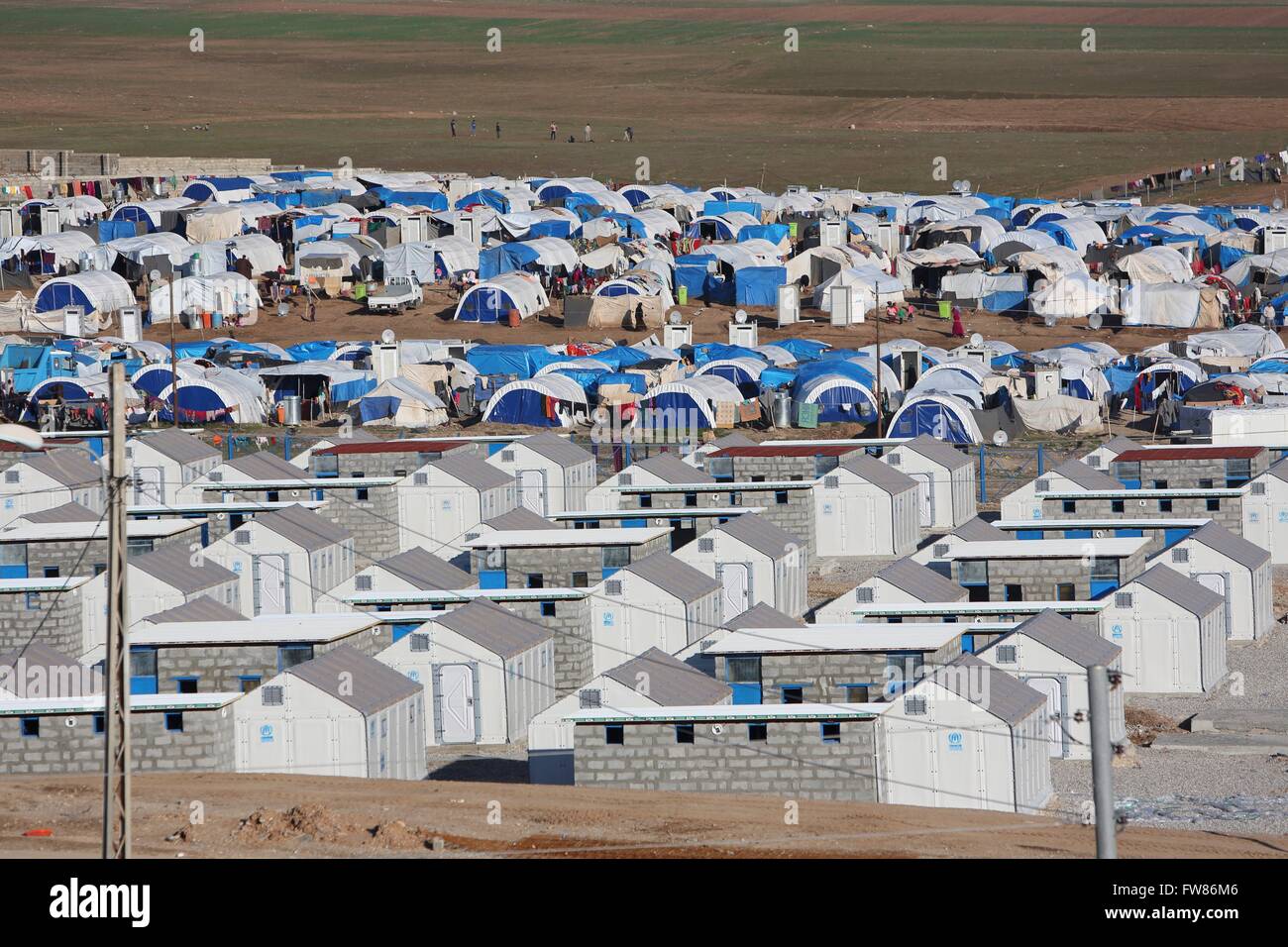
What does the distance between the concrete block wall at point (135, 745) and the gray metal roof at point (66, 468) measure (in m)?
15.6

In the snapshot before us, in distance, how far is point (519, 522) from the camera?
32.8 metres

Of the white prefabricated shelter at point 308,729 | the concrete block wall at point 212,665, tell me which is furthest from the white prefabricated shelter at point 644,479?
the white prefabricated shelter at point 308,729

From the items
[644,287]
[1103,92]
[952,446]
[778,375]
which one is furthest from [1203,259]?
[1103,92]

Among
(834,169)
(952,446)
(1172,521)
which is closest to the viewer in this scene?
(1172,521)

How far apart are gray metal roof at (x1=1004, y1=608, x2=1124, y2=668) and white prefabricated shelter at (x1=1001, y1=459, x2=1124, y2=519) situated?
1005 centimetres

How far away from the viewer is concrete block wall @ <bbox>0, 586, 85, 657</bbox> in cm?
2816

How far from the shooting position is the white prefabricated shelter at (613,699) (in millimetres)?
22891

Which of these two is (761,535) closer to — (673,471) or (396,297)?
(673,471)

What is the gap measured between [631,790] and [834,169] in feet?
276

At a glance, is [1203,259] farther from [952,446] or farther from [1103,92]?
[1103,92]

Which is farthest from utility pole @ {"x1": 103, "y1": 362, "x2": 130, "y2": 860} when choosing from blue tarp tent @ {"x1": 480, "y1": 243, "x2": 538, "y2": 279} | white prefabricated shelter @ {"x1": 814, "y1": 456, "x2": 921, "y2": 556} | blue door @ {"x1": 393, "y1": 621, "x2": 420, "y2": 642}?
blue tarp tent @ {"x1": 480, "y1": 243, "x2": 538, "y2": 279}

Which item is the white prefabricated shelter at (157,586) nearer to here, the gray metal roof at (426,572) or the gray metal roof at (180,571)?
the gray metal roof at (180,571)

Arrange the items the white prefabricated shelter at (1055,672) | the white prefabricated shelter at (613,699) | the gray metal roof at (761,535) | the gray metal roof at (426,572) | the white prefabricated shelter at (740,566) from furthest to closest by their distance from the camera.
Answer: the gray metal roof at (761,535) < the white prefabricated shelter at (740,566) < the gray metal roof at (426,572) < the white prefabricated shelter at (1055,672) < the white prefabricated shelter at (613,699)

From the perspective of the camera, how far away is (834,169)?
10331cm
